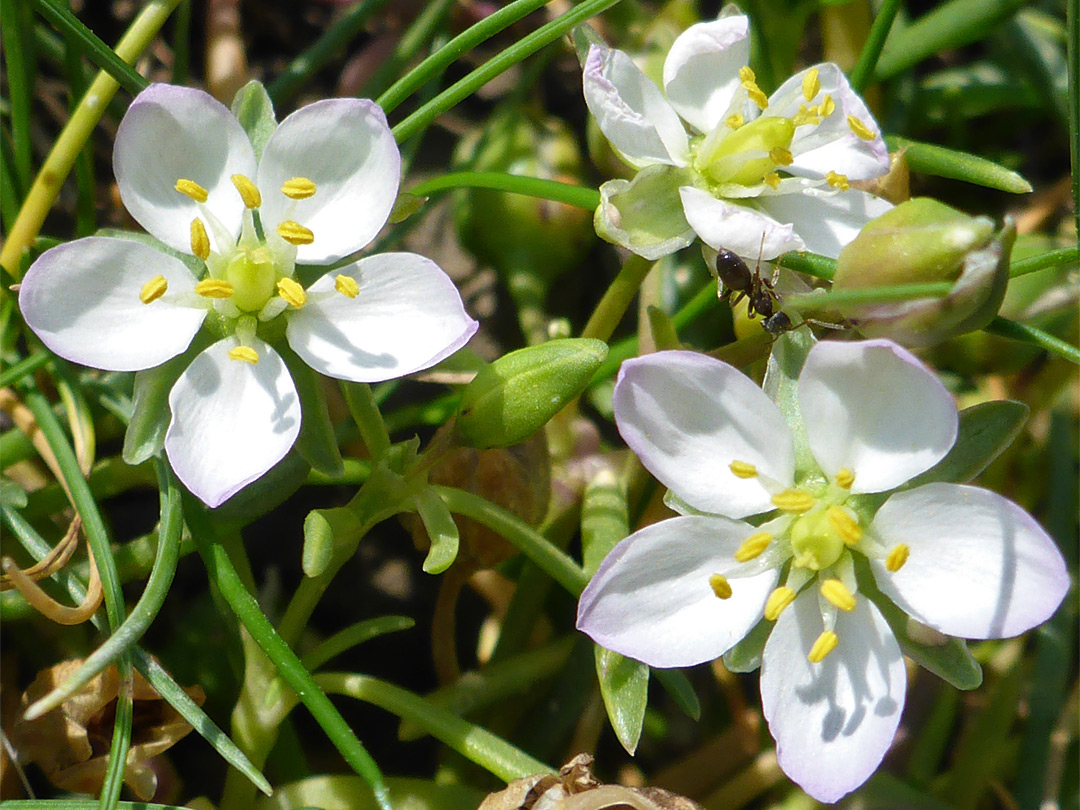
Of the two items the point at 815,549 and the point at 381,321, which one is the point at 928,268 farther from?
the point at 381,321

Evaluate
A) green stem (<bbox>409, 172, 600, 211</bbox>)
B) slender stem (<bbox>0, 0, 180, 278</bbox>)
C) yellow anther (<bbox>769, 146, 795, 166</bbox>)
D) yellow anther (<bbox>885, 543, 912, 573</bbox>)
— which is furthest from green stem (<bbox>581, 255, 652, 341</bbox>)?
slender stem (<bbox>0, 0, 180, 278</bbox>)

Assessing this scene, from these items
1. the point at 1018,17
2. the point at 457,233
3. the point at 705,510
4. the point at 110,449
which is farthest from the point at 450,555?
the point at 1018,17

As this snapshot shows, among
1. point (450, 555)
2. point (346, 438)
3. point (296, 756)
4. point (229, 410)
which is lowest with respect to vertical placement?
point (296, 756)

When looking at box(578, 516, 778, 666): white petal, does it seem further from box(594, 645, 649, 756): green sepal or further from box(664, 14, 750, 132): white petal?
box(664, 14, 750, 132): white petal

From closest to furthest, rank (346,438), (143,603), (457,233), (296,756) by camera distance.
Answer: (143,603), (296,756), (346,438), (457,233)

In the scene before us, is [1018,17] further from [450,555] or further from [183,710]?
[183,710]

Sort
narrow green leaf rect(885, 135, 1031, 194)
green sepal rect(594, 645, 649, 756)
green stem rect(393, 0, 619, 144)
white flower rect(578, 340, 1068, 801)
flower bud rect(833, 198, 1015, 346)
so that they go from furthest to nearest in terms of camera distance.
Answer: narrow green leaf rect(885, 135, 1031, 194), green stem rect(393, 0, 619, 144), green sepal rect(594, 645, 649, 756), white flower rect(578, 340, 1068, 801), flower bud rect(833, 198, 1015, 346)
